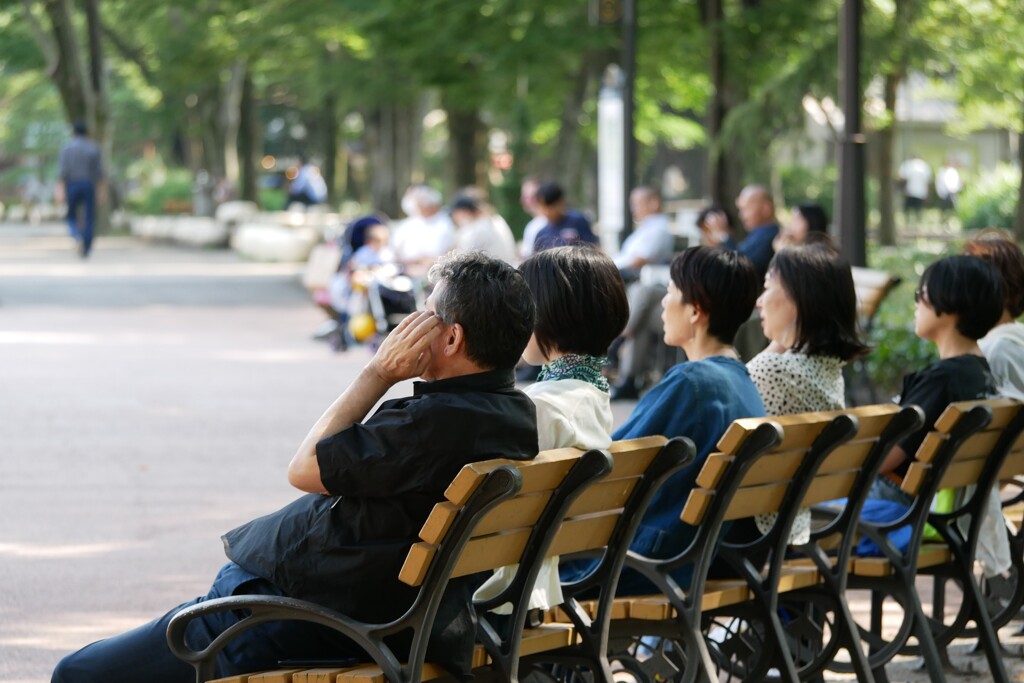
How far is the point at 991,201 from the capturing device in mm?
34469

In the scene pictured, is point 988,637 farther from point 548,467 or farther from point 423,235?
point 423,235

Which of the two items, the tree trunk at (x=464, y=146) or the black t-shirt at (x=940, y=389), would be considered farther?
the tree trunk at (x=464, y=146)

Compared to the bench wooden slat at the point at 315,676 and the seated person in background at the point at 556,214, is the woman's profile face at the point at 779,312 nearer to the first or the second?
the bench wooden slat at the point at 315,676

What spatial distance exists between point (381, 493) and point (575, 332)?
872 mm

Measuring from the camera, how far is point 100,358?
48.2 feet

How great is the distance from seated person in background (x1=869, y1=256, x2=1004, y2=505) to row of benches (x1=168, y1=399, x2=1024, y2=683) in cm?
18

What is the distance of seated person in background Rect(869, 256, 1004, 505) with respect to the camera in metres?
5.49

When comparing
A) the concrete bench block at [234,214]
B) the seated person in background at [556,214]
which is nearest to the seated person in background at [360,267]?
the seated person in background at [556,214]

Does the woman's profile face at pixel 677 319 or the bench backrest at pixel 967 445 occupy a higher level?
the woman's profile face at pixel 677 319

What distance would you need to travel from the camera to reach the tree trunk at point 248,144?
4222cm

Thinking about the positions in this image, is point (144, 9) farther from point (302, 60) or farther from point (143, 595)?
point (143, 595)

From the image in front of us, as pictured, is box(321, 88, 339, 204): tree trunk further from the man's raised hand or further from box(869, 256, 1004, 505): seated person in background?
the man's raised hand

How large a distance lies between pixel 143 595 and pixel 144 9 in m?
27.6

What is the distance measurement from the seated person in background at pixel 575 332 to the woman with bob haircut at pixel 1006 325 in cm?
210
